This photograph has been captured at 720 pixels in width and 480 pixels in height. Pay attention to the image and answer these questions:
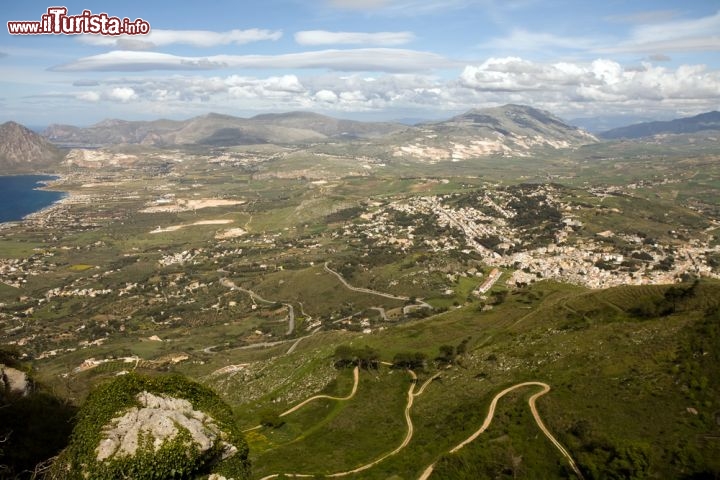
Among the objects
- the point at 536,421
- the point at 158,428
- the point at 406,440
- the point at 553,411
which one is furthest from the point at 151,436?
the point at 553,411

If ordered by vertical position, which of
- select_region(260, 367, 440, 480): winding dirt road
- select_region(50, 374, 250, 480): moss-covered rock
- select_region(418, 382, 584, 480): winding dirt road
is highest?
select_region(50, 374, 250, 480): moss-covered rock

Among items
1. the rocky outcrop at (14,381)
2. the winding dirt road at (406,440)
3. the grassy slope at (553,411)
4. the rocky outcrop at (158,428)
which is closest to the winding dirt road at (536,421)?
the grassy slope at (553,411)

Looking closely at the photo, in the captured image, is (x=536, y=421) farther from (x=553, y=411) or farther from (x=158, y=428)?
(x=158, y=428)

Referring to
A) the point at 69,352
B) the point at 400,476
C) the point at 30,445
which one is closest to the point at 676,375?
the point at 400,476

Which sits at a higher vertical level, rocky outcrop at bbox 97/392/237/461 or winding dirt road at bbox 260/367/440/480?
rocky outcrop at bbox 97/392/237/461

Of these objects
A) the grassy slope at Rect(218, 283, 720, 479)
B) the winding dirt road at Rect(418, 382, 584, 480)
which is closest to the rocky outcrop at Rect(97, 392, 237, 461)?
the grassy slope at Rect(218, 283, 720, 479)

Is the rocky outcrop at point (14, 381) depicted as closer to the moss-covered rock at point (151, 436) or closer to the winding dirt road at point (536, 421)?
the moss-covered rock at point (151, 436)

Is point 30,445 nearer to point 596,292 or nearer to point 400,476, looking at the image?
point 400,476

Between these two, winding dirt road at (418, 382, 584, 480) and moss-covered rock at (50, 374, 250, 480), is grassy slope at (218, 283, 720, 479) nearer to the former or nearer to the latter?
winding dirt road at (418, 382, 584, 480)
